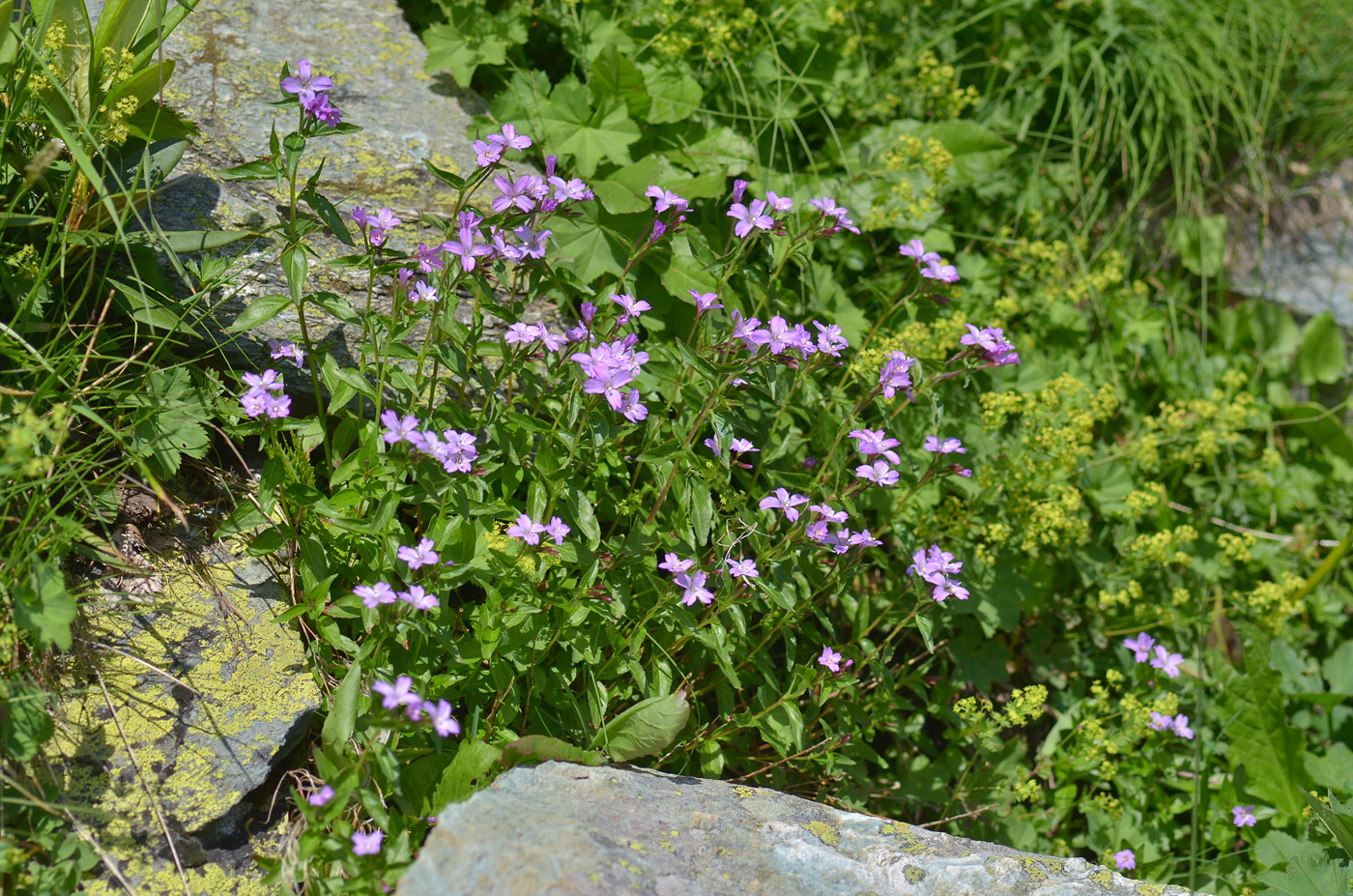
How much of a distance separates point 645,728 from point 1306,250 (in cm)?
487

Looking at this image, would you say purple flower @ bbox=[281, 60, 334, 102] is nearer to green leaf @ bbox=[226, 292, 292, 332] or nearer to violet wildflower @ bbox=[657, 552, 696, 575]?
green leaf @ bbox=[226, 292, 292, 332]

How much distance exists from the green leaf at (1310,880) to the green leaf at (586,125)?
2956 mm

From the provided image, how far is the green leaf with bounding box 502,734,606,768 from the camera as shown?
2.11m

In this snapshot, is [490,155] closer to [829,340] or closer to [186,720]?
[829,340]

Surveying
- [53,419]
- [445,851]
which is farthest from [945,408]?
[53,419]

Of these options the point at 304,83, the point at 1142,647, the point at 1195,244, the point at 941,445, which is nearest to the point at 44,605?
the point at 304,83

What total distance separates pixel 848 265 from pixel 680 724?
228 centimetres

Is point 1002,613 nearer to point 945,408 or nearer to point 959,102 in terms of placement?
point 945,408

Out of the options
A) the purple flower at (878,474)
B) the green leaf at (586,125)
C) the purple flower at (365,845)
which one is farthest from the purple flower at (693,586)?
the green leaf at (586,125)

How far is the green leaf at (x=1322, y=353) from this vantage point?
4.68m

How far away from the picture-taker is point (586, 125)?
3.42 metres

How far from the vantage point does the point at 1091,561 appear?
11.6ft

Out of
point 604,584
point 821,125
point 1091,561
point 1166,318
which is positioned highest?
point 821,125

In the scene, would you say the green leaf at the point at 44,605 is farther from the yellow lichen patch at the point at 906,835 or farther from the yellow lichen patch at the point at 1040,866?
the yellow lichen patch at the point at 1040,866
